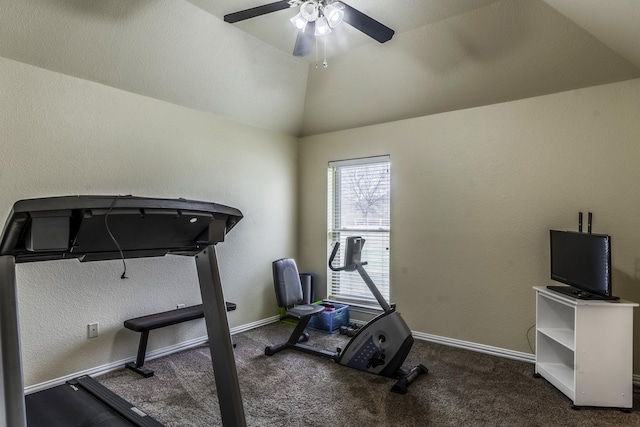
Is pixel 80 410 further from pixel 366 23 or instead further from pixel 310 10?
pixel 366 23

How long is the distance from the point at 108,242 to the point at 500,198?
3.27m

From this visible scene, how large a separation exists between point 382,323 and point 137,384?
200 cm

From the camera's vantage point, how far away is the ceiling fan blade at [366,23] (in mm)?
2254

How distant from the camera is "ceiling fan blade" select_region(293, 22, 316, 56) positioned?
8.11ft

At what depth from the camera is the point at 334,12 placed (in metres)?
2.26

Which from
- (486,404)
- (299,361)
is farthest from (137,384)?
(486,404)

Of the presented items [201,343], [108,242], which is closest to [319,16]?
[108,242]

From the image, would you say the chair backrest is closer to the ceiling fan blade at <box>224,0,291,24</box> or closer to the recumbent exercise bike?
the recumbent exercise bike

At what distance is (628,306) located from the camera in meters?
2.49

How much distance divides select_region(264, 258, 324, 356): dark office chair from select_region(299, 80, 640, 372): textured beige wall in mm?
1111

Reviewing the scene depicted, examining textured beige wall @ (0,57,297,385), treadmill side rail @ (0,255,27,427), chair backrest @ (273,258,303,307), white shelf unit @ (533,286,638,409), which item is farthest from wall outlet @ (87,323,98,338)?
white shelf unit @ (533,286,638,409)

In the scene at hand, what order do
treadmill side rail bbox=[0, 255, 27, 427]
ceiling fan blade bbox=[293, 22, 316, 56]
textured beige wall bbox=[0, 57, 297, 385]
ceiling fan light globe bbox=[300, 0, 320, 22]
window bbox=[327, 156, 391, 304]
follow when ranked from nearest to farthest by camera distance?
1. treadmill side rail bbox=[0, 255, 27, 427]
2. ceiling fan light globe bbox=[300, 0, 320, 22]
3. ceiling fan blade bbox=[293, 22, 316, 56]
4. textured beige wall bbox=[0, 57, 297, 385]
5. window bbox=[327, 156, 391, 304]

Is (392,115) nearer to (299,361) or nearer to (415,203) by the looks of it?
(415,203)

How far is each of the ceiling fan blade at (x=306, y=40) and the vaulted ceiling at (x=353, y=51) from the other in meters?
0.64
